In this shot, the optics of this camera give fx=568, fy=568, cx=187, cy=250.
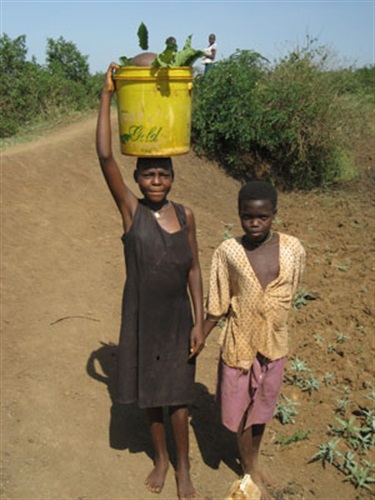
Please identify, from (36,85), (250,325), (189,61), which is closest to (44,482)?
(250,325)

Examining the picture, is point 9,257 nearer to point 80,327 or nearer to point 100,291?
point 100,291

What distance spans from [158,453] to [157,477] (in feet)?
0.37

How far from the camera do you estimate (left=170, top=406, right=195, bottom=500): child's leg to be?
264 centimetres

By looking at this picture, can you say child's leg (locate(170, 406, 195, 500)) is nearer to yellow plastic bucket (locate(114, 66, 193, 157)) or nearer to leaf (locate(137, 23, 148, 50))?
yellow plastic bucket (locate(114, 66, 193, 157))

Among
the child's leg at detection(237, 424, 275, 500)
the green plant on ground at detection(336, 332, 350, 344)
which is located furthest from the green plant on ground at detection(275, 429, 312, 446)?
the green plant on ground at detection(336, 332, 350, 344)

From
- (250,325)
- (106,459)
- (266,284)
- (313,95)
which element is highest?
(313,95)

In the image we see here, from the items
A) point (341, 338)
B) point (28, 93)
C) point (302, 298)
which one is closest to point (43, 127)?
point (28, 93)

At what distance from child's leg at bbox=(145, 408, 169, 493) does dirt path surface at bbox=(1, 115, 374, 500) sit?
0.16 feet

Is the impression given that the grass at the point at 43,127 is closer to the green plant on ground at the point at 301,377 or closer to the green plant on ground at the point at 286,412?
the green plant on ground at the point at 301,377

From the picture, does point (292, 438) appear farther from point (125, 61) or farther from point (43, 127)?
point (43, 127)

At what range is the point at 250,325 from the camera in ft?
8.07

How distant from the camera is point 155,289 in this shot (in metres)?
2.42

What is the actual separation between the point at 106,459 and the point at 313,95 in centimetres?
759

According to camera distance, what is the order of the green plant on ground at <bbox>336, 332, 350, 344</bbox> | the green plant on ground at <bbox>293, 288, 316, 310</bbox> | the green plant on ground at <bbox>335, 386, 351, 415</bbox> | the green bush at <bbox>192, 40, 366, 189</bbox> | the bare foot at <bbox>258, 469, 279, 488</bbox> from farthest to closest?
the green bush at <bbox>192, 40, 366, 189</bbox>
the green plant on ground at <bbox>293, 288, 316, 310</bbox>
the green plant on ground at <bbox>336, 332, 350, 344</bbox>
the green plant on ground at <bbox>335, 386, 351, 415</bbox>
the bare foot at <bbox>258, 469, 279, 488</bbox>
